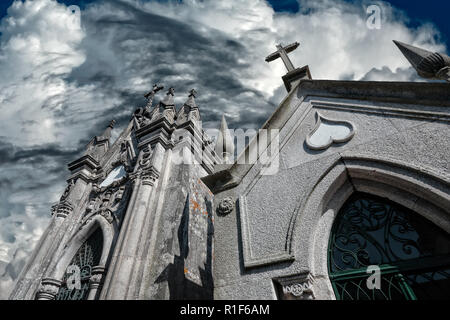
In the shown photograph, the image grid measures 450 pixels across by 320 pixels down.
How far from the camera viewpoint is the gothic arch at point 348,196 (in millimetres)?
2922

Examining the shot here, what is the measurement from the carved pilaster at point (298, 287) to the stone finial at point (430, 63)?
3.28 meters

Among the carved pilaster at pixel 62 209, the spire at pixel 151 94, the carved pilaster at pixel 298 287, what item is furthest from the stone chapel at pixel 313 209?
the spire at pixel 151 94

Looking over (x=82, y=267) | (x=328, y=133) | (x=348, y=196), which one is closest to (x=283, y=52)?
(x=328, y=133)

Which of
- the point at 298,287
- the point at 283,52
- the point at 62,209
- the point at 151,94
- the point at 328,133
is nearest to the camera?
the point at 298,287

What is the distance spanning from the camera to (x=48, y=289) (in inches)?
239

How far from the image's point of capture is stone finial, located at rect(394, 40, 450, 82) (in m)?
3.47

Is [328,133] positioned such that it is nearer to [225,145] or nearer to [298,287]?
[225,145]

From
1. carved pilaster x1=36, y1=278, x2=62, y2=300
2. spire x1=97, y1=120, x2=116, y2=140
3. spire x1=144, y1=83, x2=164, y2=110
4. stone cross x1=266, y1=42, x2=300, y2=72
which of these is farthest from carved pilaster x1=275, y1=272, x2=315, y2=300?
spire x1=97, y1=120, x2=116, y2=140

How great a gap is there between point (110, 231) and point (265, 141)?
4.59 meters

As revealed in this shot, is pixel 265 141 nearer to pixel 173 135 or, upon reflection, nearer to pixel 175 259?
pixel 175 259

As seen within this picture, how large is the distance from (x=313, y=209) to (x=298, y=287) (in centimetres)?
103

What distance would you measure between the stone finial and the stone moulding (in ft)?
10.8

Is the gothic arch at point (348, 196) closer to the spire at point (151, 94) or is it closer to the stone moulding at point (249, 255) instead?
the stone moulding at point (249, 255)

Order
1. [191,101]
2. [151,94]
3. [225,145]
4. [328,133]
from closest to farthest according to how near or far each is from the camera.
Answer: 1. [328,133]
2. [225,145]
3. [191,101]
4. [151,94]
